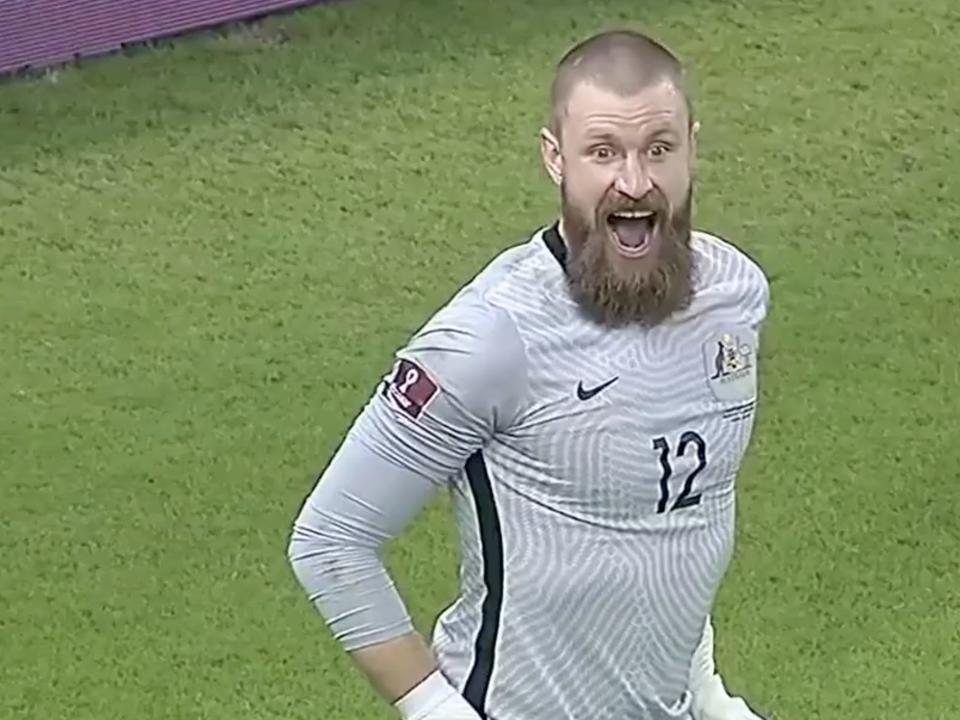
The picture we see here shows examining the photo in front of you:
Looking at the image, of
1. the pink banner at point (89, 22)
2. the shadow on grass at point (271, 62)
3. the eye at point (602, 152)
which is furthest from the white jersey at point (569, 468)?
the pink banner at point (89, 22)

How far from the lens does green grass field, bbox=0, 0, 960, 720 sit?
4715 mm

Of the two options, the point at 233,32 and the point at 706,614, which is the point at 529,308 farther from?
the point at 233,32

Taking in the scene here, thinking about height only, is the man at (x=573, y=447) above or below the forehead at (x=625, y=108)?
below

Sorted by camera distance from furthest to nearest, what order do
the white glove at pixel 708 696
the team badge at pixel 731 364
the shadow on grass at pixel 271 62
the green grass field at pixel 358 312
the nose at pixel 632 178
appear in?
the shadow on grass at pixel 271 62, the green grass field at pixel 358 312, the white glove at pixel 708 696, the team badge at pixel 731 364, the nose at pixel 632 178

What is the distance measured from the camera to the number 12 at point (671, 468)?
8.05 ft

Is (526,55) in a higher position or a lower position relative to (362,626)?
lower

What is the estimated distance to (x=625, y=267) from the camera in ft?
7.86

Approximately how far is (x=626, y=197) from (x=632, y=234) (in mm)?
58

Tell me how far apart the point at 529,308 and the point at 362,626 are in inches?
15.7

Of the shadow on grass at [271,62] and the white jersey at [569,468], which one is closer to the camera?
the white jersey at [569,468]

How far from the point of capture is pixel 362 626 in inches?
96.1

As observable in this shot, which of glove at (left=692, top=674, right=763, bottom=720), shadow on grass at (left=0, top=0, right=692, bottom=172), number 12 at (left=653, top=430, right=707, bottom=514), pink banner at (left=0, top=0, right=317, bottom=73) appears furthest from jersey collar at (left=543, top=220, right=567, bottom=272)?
pink banner at (left=0, top=0, right=317, bottom=73)

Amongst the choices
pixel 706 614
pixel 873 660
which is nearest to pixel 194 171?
pixel 873 660

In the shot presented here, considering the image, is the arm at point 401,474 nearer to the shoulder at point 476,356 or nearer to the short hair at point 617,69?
the shoulder at point 476,356
